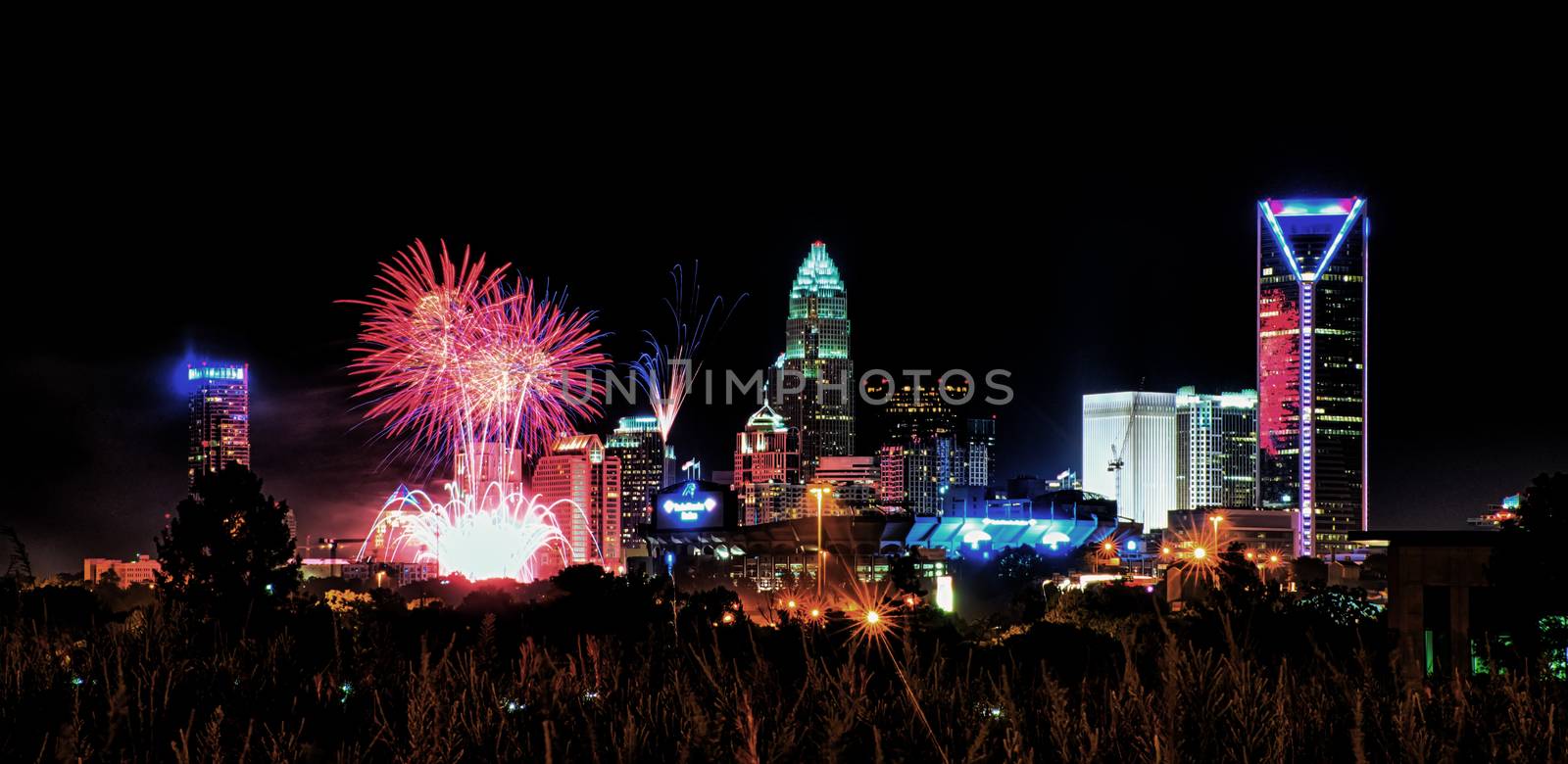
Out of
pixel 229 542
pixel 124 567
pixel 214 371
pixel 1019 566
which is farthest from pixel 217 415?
pixel 229 542

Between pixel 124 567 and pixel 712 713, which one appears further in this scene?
pixel 124 567

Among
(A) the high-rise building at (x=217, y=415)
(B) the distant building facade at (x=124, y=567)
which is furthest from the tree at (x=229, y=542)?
(A) the high-rise building at (x=217, y=415)

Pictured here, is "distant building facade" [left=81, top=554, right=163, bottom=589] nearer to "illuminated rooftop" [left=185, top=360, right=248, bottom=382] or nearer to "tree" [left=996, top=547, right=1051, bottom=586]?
"illuminated rooftop" [left=185, top=360, right=248, bottom=382]

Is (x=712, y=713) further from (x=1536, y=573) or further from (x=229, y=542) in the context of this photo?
(x=229, y=542)

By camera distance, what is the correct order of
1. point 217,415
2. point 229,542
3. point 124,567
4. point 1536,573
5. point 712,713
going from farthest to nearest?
point 217,415 < point 124,567 < point 229,542 < point 1536,573 < point 712,713

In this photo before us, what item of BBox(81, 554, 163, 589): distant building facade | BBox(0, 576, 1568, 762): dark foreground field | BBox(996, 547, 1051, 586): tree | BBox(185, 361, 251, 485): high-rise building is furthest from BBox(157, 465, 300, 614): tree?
BBox(185, 361, 251, 485): high-rise building

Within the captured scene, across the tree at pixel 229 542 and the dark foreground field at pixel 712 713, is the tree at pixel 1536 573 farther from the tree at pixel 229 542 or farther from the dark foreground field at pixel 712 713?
the tree at pixel 229 542

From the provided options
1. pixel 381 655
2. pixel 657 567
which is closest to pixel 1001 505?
pixel 657 567
